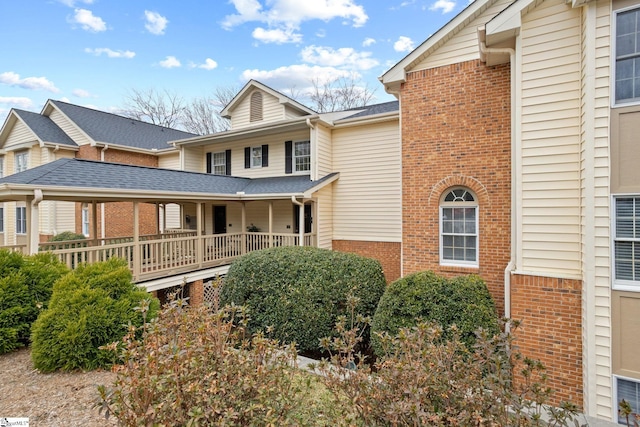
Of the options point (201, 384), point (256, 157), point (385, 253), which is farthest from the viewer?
point (256, 157)

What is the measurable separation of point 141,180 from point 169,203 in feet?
8.38

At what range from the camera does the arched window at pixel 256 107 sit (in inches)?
595

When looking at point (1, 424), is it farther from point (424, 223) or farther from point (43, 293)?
point (424, 223)

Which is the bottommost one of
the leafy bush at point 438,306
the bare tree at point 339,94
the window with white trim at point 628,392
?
the window with white trim at point 628,392

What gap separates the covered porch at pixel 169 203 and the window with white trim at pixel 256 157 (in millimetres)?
826

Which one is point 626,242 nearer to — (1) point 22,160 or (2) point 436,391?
(2) point 436,391

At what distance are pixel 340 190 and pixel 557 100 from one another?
8369mm

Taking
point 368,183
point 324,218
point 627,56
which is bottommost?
point 324,218

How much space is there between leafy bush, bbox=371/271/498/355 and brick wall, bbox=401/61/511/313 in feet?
Answer: 4.79

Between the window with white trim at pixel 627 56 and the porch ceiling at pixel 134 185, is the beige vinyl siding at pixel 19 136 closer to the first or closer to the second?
the porch ceiling at pixel 134 185

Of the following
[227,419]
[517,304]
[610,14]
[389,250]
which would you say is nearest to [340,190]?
[389,250]

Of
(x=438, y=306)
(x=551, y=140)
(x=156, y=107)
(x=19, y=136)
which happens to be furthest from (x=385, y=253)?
(x=156, y=107)

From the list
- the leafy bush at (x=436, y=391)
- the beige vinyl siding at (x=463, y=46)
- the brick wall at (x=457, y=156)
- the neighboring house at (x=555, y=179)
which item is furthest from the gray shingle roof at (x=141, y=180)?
the leafy bush at (x=436, y=391)

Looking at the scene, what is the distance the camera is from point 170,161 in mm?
19062
